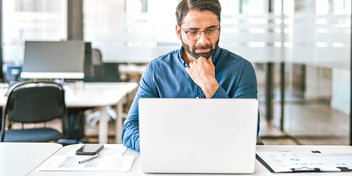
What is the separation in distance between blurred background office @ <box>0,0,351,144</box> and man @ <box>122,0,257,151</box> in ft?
9.16

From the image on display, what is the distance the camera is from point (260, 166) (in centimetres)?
147

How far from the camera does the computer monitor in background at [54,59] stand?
3994mm

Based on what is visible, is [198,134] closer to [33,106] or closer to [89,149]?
[89,149]

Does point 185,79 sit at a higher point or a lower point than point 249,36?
lower

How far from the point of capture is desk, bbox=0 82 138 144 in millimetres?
3583

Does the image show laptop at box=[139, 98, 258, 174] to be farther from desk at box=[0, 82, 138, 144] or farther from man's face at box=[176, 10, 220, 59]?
desk at box=[0, 82, 138, 144]

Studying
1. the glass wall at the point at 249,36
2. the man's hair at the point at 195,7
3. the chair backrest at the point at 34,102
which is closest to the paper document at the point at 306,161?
the man's hair at the point at 195,7

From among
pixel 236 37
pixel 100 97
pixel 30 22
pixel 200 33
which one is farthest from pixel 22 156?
pixel 30 22

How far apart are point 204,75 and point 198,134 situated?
0.51m

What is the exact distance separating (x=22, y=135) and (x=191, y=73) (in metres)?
2.11

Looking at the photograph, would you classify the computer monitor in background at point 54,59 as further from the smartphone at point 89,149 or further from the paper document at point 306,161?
the paper document at point 306,161

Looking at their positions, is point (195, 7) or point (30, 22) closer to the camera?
point (195, 7)

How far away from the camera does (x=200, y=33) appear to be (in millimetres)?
1832

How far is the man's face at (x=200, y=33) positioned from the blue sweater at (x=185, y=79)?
12cm
